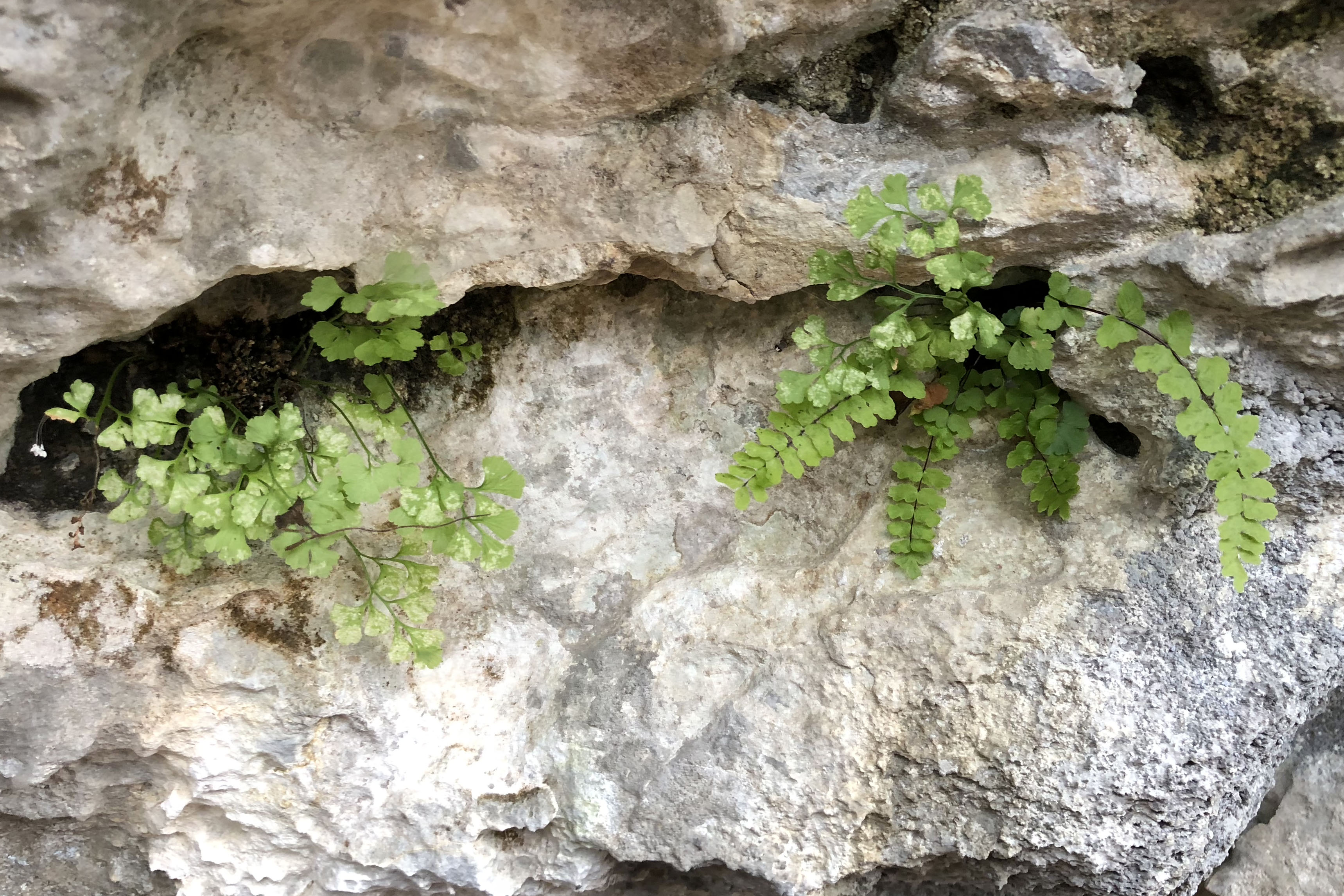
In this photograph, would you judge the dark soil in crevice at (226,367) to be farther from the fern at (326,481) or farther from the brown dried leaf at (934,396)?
the brown dried leaf at (934,396)

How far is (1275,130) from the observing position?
8.27 feet

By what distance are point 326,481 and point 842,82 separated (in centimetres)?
189

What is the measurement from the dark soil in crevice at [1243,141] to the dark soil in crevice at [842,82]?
69 cm

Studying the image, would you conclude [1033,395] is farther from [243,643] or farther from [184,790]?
[184,790]

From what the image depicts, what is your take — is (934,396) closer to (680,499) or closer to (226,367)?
(680,499)

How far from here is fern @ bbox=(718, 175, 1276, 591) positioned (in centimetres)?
251

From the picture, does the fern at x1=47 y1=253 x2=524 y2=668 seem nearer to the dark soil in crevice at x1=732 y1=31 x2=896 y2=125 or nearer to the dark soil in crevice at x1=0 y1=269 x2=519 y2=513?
the dark soil in crevice at x1=0 y1=269 x2=519 y2=513

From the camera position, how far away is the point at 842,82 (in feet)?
8.78

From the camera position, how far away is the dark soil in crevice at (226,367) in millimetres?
→ 2859

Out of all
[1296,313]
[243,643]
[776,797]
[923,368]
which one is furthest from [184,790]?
[1296,313]

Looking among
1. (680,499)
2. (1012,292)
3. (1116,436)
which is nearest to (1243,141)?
(1012,292)

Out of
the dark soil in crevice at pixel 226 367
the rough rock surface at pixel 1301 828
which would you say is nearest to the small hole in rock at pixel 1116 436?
the rough rock surface at pixel 1301 828

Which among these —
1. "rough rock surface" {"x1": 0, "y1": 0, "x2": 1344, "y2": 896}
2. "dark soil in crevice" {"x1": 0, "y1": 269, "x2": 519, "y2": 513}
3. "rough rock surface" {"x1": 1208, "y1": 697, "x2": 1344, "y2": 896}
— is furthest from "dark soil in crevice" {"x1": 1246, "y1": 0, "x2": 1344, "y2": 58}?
"rough rock surface" {"x1": 1208, "y1": 697, "x2": 1344, "y2": 896}

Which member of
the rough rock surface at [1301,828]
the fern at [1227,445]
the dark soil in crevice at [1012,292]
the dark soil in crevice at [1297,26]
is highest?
the dark soil in crevice at [1297,26]
